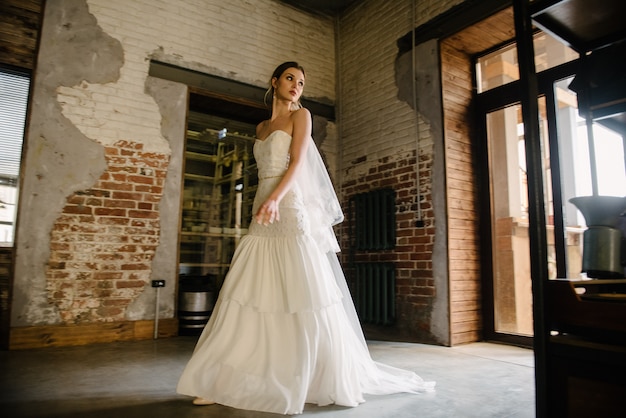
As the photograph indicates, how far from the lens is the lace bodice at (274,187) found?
2055 mm

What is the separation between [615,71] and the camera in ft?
6.01

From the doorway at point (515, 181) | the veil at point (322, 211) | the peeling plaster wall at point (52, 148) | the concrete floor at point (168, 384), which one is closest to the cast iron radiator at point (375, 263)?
the concrete floor at point (168, 384)

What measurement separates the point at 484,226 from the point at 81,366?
3.41m

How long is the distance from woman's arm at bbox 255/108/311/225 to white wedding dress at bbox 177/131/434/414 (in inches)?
2.7

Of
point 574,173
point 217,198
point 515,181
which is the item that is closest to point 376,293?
point 515,181

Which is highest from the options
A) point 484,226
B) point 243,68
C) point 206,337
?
point 243,68

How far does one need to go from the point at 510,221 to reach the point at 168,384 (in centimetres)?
308

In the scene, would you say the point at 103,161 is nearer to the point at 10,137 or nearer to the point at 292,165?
the point at 10,137

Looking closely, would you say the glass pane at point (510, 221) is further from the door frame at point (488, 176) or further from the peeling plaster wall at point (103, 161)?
the peeling plaster wall at point (103, 161)

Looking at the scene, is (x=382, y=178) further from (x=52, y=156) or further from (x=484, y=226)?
(x=52, y=156)

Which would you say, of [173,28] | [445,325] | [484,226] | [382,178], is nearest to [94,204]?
[173,28]

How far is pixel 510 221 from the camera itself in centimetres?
373

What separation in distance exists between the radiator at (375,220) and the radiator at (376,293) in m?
0.23

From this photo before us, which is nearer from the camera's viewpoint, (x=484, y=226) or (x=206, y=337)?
(x=206, y=337)
